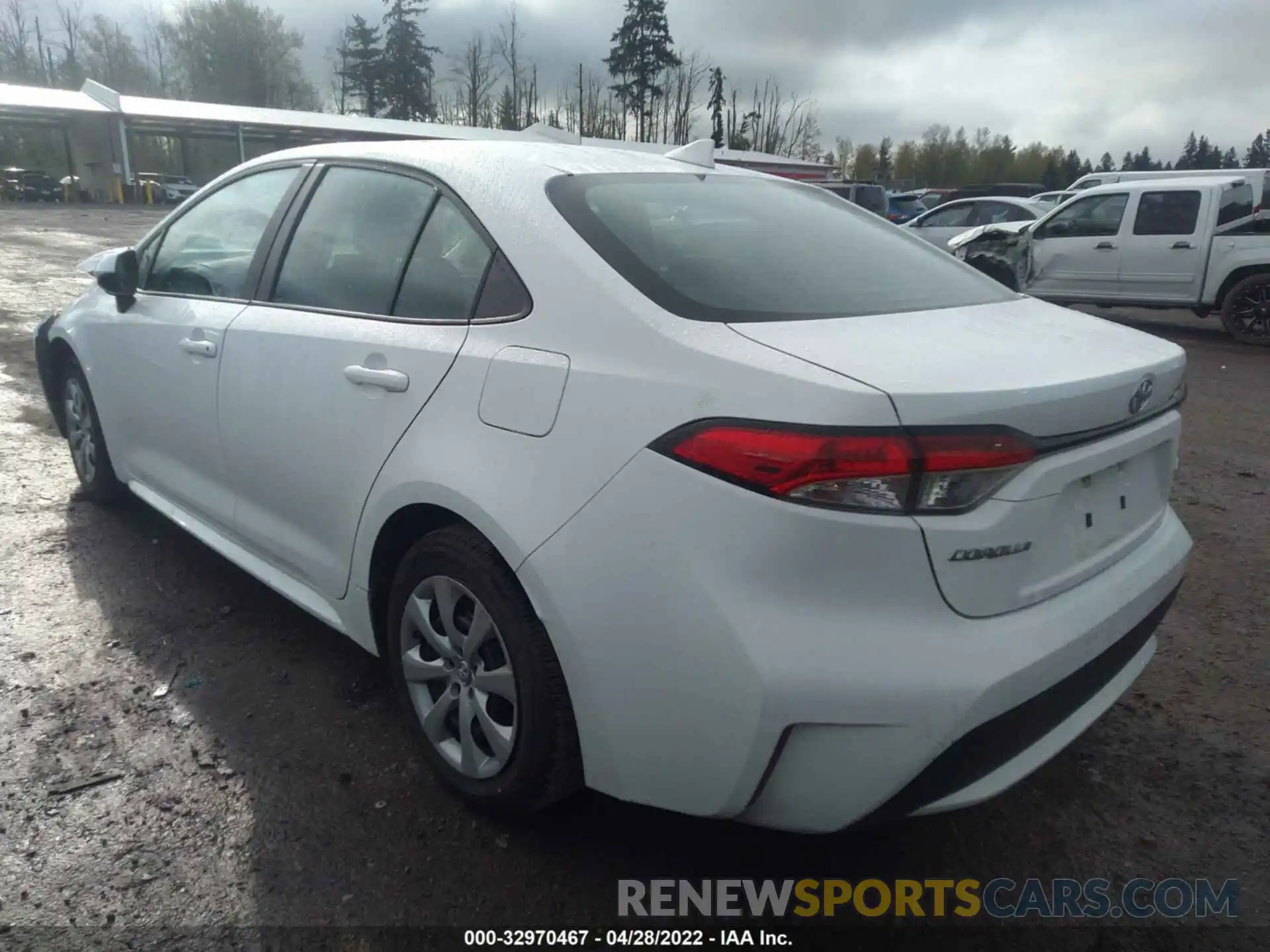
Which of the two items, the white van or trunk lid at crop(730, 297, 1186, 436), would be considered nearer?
trunk lid at crop(730, 297, 1186, 436)

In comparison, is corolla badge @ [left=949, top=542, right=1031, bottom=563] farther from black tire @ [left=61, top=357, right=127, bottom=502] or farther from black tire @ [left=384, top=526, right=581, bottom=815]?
black tire @ [left=61, top=357, right=127, bottom=502]

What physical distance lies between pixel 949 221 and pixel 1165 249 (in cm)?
473

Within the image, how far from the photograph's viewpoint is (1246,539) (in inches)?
175

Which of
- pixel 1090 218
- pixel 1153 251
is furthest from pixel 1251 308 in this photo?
pixel 1090 218

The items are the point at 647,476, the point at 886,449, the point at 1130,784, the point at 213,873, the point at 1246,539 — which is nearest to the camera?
the point at 886,449

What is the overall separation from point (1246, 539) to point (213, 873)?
456 centimetres

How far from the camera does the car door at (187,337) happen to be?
313 cm

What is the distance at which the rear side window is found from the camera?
10.9m

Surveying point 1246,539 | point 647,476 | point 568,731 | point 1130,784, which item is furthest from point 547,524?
point 1246,539

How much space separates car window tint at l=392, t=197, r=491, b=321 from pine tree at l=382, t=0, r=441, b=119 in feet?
202

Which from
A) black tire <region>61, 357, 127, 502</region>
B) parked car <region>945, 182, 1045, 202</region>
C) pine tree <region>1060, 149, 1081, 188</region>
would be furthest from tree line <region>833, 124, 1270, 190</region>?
black tire <region>61, 357, 127, 502</region>

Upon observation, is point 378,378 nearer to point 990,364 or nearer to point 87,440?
point 990,364

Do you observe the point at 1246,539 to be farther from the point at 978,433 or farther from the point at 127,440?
the point at 127,440

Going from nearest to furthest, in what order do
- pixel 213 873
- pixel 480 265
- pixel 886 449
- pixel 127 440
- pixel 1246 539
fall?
pixel 886 449 < pixel 213 873 < pixel 480 265 < pixel 127 440 < pixel 1246 539
